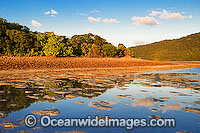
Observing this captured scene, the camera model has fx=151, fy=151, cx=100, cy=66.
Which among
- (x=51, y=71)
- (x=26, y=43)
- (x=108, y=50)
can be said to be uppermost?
(x=108, y=50)

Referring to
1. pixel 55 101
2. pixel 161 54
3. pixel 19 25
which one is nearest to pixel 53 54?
pixel 19 25

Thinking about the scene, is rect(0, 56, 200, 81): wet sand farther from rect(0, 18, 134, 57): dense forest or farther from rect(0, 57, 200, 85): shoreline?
rect(0, 18, 134, 57): dense forest

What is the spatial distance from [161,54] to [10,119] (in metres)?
156

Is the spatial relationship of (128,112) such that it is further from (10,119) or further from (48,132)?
(10,119)

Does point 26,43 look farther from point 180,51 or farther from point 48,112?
point 180,51

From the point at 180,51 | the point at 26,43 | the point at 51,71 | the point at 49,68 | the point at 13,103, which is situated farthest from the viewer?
the point at 180,51

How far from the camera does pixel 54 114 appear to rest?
4.45 m

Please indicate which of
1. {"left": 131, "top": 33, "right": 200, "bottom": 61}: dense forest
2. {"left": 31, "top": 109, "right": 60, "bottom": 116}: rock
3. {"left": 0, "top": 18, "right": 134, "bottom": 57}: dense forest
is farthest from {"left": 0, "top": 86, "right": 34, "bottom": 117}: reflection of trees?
{"left": 131, "top": 33, "right": 200, "bottom": 61}: dense forest

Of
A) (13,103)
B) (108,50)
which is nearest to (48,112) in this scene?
(13,103)

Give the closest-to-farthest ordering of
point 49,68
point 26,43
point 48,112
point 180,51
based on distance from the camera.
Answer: point 48,112 < point 49,68 < point 26,43 < point 180,51

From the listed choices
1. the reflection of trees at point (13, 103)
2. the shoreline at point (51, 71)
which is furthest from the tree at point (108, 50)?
the reflection of trees at point (13, 103)

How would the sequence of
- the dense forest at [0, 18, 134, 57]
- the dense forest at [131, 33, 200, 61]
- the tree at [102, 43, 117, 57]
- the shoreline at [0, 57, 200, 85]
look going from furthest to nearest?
the dense forest at [131, 33, 200, 61] → the tree at [102, 43, 117, 57] → the dense forest at [0, 18, 134, 57] → the shoreline at [0, 57, 200, 85]

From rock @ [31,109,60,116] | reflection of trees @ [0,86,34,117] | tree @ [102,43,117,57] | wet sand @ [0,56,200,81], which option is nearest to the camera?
rock @ [31,109,60,116]

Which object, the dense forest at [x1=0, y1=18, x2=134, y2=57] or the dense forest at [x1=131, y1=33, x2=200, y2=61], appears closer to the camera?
the dense forest at [x1=0, y1=18, x2=134, y2=57]
